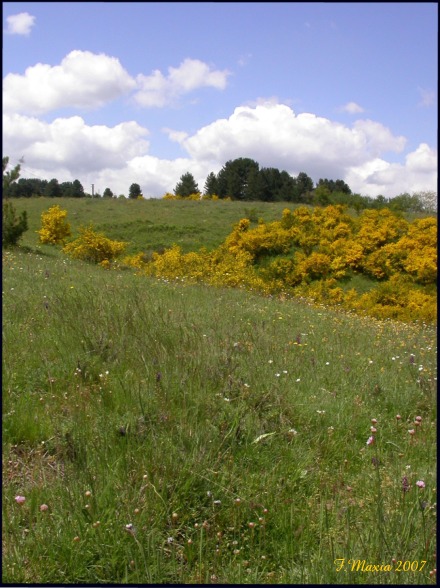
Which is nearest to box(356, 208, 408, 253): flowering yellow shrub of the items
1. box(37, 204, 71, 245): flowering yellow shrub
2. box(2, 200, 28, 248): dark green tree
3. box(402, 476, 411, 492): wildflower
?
box(37, 204, 71, 245): flowering yellow shrub

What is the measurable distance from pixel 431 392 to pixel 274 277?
45.8ft

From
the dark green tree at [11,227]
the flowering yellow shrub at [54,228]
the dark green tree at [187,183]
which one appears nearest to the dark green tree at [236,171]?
the dark green tree at [187,183]

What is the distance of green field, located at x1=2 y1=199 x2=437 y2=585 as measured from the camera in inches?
75.3

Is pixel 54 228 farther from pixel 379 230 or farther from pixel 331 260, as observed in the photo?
pixel 379 230

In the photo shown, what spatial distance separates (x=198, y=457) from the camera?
7.54 feet

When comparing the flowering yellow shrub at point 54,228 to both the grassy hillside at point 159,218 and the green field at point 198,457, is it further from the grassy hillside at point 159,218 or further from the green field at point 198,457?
the green field at point 198,457

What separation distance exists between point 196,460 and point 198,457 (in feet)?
0.07

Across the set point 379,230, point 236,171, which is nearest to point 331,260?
point 379,230

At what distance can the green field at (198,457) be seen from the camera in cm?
191

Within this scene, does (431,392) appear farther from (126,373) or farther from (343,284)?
(343,284)

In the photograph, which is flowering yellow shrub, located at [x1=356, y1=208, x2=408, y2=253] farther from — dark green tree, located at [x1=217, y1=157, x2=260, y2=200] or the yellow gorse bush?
dark green tree, located at [x1=217, y1=157, x2=260, y2=200]

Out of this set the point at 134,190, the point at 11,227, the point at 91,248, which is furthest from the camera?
the point at 134,190

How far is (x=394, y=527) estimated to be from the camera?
6.46 feet

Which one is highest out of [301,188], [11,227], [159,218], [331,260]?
[301,188]
